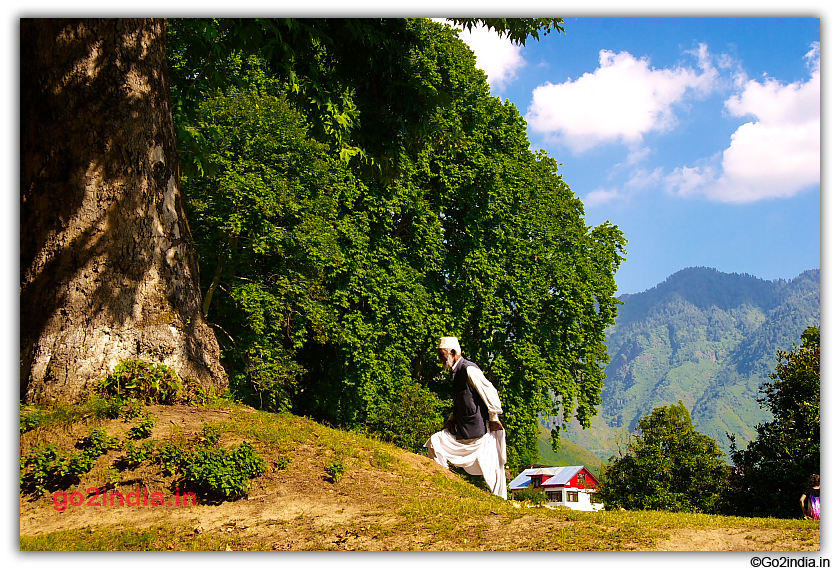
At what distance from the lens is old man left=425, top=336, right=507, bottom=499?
8219 millimetres

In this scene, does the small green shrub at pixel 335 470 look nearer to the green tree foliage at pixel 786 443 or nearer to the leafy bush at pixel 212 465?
the leafy bush at pixel 212 465

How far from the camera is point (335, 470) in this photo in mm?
7129

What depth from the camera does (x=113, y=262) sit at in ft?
25.3

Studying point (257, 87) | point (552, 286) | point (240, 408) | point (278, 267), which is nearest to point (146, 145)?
point (240, 408)

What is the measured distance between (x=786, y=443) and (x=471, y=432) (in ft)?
27.0

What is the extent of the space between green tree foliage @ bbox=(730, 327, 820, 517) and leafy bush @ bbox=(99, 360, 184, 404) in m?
10.7

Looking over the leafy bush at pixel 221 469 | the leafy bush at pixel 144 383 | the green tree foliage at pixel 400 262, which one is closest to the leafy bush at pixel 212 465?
the leafy bush at pixel 221 469

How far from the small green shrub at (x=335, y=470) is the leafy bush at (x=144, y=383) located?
1.98 metres

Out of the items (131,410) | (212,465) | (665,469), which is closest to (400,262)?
(665,469)

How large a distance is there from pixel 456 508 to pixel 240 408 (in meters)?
2.99

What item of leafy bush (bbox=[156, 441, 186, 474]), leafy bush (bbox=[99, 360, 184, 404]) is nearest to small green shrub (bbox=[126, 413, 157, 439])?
leafy bush (bbox=[156, 441, 186, 474])

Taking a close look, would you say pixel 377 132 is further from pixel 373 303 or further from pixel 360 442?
pixel 373 303

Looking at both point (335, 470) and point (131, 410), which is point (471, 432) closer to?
point (335, 470)

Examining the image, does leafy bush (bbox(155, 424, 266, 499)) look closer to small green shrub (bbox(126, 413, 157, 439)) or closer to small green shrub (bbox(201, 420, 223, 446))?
small green shrub (bbox(201, 420, 223, 446))
